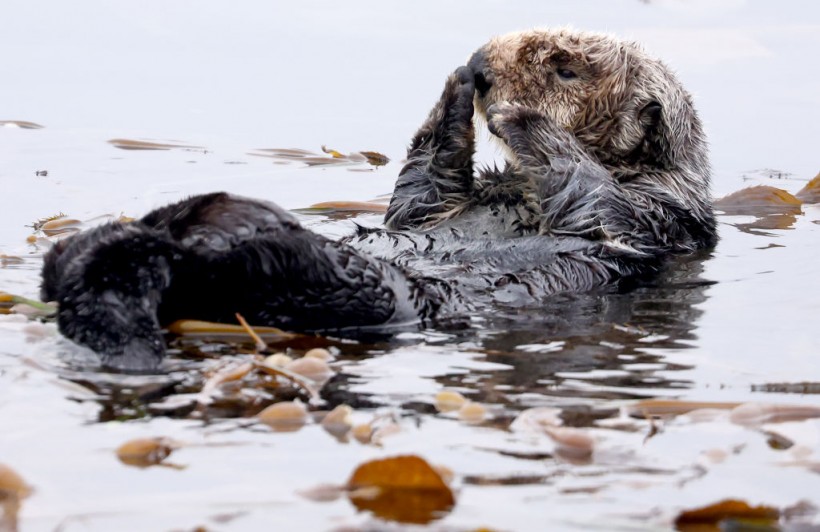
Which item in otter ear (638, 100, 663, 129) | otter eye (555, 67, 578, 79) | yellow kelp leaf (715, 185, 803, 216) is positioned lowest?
yellow kelp leaf (715, 185, 803, 216)

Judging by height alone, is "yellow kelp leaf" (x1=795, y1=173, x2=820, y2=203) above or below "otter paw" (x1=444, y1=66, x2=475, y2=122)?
below

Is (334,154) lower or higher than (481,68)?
lower

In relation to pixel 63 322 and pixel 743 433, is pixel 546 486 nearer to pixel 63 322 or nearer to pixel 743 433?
pixel 743 433

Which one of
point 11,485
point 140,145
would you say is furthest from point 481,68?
point 11,485

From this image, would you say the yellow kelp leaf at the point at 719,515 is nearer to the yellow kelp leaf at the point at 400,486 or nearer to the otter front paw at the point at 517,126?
the yellow kelp leaf at the point at 400,486

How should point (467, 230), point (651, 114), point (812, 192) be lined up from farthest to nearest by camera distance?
1. point (812, 192)
2. point (651, 114)
3. point (467, 230)

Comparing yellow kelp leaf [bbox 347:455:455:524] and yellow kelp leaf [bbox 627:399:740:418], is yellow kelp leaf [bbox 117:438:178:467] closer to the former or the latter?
yellow kelp leaf [bbox 347:455:455:524]

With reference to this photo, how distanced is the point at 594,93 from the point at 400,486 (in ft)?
10.6

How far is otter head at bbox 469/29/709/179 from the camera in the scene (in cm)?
523

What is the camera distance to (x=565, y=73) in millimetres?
5320

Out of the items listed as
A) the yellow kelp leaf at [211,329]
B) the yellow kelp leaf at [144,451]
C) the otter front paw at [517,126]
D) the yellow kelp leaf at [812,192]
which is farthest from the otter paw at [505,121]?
the yellow kelp leaf at [144,451]

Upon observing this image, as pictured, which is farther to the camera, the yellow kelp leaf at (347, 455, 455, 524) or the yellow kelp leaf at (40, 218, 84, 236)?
Answer: the yellow kelp leaf at (40, 218, 84, 236)

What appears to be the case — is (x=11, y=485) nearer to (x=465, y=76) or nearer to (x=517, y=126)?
(x=517, y=126)

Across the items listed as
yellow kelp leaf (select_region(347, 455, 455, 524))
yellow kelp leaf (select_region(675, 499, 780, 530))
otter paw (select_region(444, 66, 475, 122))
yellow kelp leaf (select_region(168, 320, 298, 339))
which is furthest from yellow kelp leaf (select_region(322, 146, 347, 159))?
yellow kelp leaf (select_region(675, 499, 780, 530))
